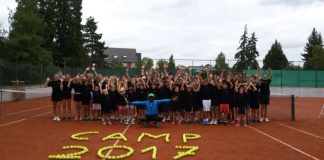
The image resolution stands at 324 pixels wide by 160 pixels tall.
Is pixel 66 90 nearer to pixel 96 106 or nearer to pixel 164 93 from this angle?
pixel 96 106

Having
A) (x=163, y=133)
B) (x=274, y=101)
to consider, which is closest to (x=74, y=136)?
(x=163, y=133)

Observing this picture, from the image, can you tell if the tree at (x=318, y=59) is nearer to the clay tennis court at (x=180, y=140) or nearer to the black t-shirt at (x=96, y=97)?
the clay tennis court at (x=180, y=140)

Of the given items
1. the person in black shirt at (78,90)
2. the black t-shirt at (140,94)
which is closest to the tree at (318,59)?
the black t-shirt at (140,94)

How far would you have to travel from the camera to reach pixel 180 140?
37.7ft

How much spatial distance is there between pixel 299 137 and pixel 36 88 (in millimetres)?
24460

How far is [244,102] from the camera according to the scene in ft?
49.2

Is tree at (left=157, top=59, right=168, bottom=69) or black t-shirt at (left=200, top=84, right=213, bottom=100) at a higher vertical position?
tree at (left=157, top=59, right=168, bottom=69)

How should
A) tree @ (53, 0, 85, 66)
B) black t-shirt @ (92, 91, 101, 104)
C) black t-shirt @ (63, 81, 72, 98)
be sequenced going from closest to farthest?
black t-shirt @ (92, 91, 101, 104)
black t-shirt @ (63, 81, 72, 98)
tree @ (53, 0, 85, 66)

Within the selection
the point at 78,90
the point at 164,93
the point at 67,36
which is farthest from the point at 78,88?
the point at 67,36

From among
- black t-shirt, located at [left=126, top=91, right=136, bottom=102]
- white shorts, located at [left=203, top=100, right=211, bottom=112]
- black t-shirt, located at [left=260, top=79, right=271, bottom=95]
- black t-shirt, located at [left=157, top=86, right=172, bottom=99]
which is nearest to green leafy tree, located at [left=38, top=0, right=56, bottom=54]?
black t-shirt, located at [left=126, top=91, right=136, bottom=102]

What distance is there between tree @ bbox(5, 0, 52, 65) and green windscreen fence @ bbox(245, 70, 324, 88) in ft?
91.2

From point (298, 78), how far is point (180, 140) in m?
35.4

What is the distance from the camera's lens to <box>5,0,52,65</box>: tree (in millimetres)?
43250

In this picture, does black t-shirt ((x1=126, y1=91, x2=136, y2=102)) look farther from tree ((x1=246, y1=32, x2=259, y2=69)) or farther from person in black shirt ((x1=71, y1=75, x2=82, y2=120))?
tree ((x1=246, y1=32, x2=259, y2=69))
